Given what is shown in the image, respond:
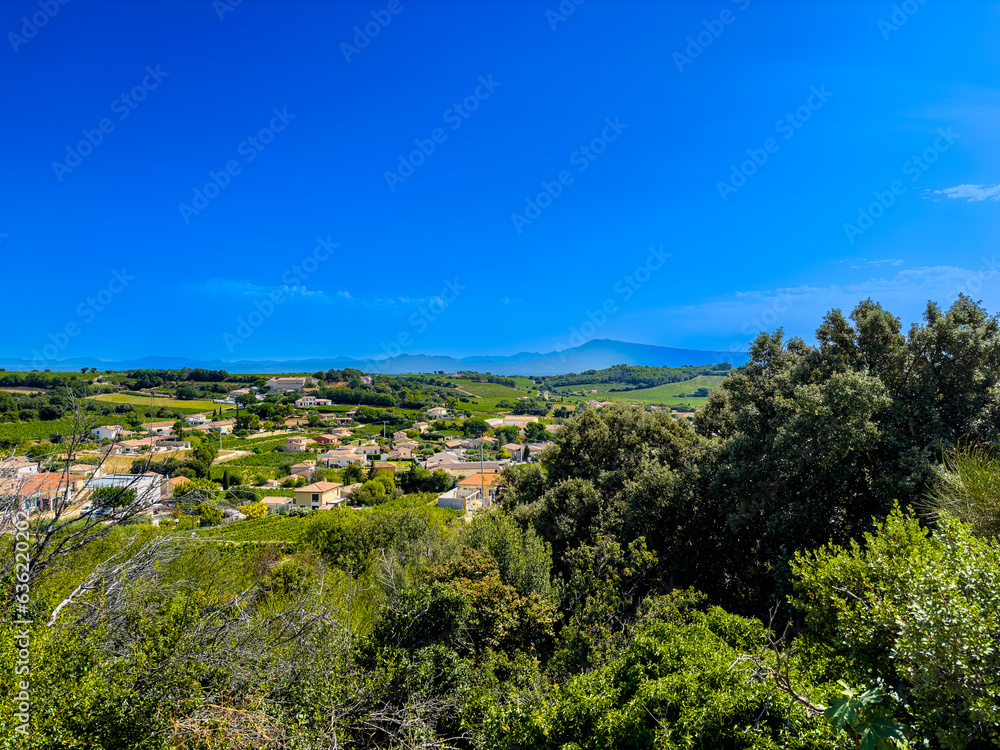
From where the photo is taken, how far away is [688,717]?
4629 mm

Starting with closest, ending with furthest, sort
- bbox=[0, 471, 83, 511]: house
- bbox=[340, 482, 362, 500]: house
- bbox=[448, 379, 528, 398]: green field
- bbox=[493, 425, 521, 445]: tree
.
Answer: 1. bbox=[0, 471, 83, 511]: house
2. bbox=[340, 482, 362, 500]: house
3. bbox=[493, 425, 521, 445]: tree
4. bbox=[448, 379, 528, 398]: green field

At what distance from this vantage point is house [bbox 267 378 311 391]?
368 ft

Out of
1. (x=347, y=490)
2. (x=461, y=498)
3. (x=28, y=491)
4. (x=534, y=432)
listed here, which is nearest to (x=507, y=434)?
(x=534, y=432)

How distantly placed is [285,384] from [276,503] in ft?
270

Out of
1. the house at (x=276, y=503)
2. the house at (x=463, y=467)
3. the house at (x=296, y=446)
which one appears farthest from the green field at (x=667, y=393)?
the house at (x=276, y=503)

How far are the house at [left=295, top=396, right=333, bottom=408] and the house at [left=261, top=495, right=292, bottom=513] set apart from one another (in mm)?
56294

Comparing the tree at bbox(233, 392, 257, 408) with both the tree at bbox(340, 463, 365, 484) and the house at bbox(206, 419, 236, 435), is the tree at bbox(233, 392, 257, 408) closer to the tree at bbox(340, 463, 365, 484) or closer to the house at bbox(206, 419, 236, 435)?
the house at bbox(206, 419, 236, 435)

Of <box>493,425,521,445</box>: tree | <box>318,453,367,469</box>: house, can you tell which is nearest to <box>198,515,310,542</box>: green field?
<box>318,453,367,469</box>: house

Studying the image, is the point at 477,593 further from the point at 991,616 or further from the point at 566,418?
the point at 566,418

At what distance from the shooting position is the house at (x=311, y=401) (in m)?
96.2

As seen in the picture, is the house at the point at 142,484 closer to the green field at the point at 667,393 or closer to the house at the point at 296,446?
the house at the point at 296,446

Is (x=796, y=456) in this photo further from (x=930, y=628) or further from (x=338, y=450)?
(x=338, y=450)

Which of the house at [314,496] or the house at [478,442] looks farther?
the house at [478,442]

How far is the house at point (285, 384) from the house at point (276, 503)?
76.0 metres
